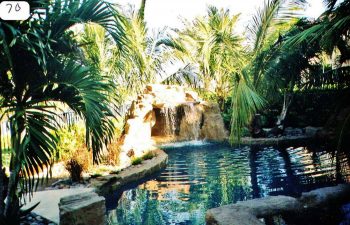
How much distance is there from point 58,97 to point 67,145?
526 centimetres

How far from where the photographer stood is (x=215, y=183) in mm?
6141

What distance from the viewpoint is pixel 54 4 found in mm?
3207

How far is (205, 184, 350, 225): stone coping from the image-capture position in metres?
3.32

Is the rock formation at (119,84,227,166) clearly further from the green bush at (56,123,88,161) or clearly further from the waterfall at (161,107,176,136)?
the green bush at (56,123,88,161)

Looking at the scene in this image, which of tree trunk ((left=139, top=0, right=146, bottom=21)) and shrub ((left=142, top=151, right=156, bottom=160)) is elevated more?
tree trunk ((left=139, top=0, right=146, bottom=21))

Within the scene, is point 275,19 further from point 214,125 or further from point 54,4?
point 214,125

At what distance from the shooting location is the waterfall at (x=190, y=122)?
14.0 metres

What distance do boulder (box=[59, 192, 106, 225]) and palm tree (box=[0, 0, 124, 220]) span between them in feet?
1.65

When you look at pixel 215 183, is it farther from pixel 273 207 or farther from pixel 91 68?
pixel 91 68

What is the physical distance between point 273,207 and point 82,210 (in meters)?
2.31

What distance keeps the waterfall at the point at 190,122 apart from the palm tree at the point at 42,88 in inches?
419

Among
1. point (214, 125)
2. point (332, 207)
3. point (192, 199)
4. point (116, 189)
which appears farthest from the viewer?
point (214, 125)

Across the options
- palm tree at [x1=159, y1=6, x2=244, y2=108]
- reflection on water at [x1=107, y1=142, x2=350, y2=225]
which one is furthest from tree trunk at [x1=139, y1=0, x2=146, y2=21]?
reflection on water at [x1=107, y1=142, x2=350, y2=225]

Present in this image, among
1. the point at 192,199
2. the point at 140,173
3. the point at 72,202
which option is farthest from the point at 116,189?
the point at 72,202
